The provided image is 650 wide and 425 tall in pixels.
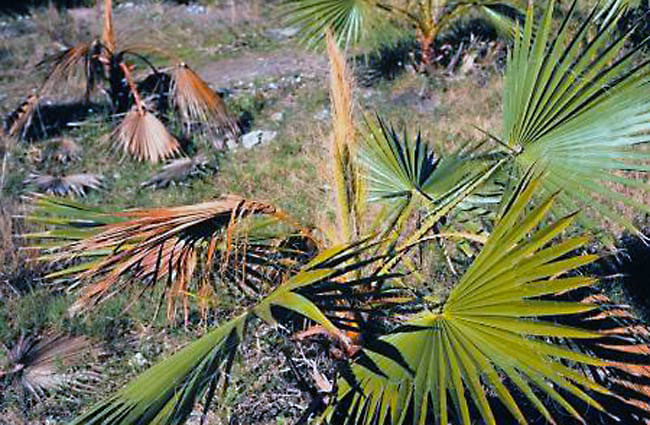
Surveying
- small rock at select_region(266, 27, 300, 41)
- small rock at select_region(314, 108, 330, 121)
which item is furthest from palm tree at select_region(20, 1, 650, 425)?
small rock at select_region(266, 27, 300, 41)

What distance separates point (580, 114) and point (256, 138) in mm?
4571

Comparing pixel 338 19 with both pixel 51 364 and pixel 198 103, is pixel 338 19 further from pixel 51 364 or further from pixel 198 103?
pixel 51 364

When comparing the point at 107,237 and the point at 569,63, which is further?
the point at 569,63

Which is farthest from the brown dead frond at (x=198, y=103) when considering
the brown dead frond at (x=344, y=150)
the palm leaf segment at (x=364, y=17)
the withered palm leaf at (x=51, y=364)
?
the brown dead frond at (x=344, y=150)

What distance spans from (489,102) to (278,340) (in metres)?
4.08

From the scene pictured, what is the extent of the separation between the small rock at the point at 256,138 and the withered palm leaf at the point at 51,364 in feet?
10.7

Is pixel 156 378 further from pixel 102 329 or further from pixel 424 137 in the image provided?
pixel 424 137

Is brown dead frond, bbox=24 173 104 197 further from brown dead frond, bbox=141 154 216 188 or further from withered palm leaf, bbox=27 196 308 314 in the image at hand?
withered palm leaf, bbox=27 196 308 314

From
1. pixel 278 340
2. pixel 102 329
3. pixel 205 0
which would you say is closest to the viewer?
pixel 278 340

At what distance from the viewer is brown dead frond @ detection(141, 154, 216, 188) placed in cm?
663

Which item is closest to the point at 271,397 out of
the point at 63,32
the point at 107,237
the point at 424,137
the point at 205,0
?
the point at 107,237

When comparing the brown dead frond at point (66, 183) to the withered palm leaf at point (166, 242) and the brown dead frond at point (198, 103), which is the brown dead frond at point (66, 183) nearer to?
the brown dead frond at point (198, 103)

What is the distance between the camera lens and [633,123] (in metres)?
2.98

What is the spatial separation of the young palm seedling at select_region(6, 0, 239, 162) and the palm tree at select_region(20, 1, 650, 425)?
12.0 ft
